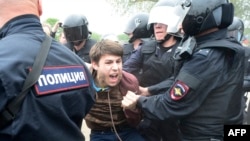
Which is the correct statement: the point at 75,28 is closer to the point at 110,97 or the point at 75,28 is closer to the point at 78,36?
the point at 78,36

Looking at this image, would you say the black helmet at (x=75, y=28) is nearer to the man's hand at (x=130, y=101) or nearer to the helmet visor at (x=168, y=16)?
the helmet visor at (x=168, y=16)

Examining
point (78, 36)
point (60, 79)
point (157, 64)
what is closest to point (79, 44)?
point (78, 36)

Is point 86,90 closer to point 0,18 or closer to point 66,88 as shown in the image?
point 66,88

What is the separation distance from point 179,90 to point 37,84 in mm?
1133

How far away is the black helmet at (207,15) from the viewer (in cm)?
236

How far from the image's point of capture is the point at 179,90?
2.29m

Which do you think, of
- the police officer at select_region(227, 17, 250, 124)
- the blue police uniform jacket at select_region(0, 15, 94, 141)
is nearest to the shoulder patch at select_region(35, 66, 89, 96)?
the blue police uniform jacket at select_region(0, 15, 94, 141)

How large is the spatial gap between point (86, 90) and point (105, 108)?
108 centimetres

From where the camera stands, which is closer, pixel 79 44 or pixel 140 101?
pixel 140 101

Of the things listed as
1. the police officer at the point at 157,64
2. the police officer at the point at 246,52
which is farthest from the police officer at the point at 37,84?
the police officer at the point at 246,52

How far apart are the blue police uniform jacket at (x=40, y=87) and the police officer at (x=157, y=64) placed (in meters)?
1.43

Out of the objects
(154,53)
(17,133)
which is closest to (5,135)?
(17,133)

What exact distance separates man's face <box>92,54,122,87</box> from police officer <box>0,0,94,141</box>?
1009mm

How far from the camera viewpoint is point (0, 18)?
1.57 meters
